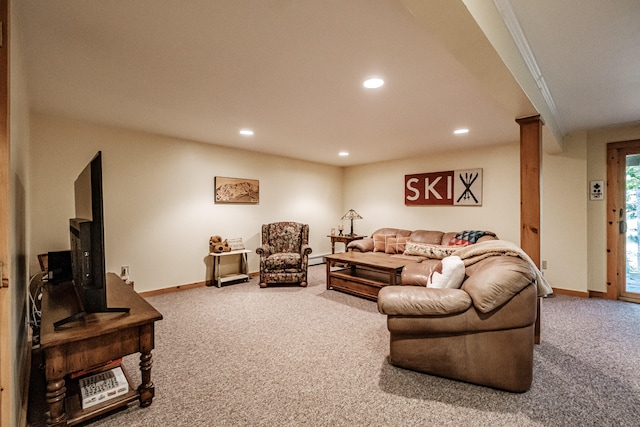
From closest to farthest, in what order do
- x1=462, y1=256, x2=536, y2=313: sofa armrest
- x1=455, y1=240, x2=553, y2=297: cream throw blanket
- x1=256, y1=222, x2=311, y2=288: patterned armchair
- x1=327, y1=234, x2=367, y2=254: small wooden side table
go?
1. x1=462, y1=256, x2=536, y2=313: sofa armrest
2. x1=455, y1=240, x2=553, y2=297: cream throw blanket
3. x1=256, y1=222, x2=311, y2=288: patterned armchair
4. x1=327, y1=234, x2=367, y2=254: small wooden side table

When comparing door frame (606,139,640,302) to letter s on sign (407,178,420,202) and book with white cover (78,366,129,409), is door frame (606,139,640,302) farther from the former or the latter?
book with white cover (78,366,129,409)

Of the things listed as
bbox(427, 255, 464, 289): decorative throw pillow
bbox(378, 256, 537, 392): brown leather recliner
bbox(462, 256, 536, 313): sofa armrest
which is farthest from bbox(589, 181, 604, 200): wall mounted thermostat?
bbox(427, 255, 464, 289): decorative throw pillow

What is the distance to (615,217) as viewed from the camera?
388 cm

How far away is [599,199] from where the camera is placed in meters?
3.95

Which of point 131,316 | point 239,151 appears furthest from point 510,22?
point 239,151

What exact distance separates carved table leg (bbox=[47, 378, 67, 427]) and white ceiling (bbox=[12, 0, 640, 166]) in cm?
195

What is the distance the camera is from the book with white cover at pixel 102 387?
64.9 inches

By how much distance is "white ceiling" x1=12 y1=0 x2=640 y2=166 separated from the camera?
156cm

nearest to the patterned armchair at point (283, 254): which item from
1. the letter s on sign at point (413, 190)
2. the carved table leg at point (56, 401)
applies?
the letter s on sign at point (413, 190)

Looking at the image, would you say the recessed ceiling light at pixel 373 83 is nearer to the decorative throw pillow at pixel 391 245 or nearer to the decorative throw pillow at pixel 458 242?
the decorative throw pillow at pixel 458 242

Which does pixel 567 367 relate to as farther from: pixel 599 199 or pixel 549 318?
pixel 599 199

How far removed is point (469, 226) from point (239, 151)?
4185mm

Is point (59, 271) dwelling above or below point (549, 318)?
above

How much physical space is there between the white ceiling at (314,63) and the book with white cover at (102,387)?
212cm
